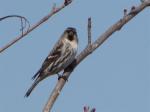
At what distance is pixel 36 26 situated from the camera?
10.2 feet

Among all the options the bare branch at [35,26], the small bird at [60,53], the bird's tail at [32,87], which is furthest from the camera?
the small bird at [60,53]

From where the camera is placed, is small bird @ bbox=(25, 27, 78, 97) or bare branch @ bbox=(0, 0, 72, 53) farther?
small bird @ bbox=(25, 27, 78, 97)

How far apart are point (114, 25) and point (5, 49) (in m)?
0.97

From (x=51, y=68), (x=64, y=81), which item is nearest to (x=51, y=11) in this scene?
(x=64, y=81)

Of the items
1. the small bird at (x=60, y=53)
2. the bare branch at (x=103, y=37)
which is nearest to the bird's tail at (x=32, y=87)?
the small bird at (x=60, y=53)

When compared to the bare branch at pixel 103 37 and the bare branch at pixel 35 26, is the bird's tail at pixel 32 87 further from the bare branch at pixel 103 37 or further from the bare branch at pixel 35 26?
the bare branch at pixel 35 26

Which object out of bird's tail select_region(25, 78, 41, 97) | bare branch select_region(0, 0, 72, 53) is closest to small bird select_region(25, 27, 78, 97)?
bird's tail select_region(25, 78, 41, 97)

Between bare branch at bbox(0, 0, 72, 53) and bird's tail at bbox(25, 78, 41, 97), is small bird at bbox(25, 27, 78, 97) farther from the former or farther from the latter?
bare branch at bbox(0, 0, 72, 53)

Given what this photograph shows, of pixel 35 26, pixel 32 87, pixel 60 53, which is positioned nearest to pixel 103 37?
→ pixel 35 26

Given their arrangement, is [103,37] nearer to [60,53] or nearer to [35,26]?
[35,26]

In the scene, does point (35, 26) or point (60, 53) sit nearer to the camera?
point (35, 26)

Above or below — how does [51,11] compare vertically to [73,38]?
below

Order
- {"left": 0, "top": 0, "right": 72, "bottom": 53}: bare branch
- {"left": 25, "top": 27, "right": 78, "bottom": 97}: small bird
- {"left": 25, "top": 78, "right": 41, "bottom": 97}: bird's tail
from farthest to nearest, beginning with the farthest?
{"left": 25, "top": 27, "right": 78, "bottom": 97}: small bird
{"left": 25, "top": 78, "right": 41, "bottom": 97}: bird's tail
{"left": 0, "top": 0, "right": 72, "bottom": 53}: bare branch

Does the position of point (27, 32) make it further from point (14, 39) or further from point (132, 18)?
point (132, 18)
